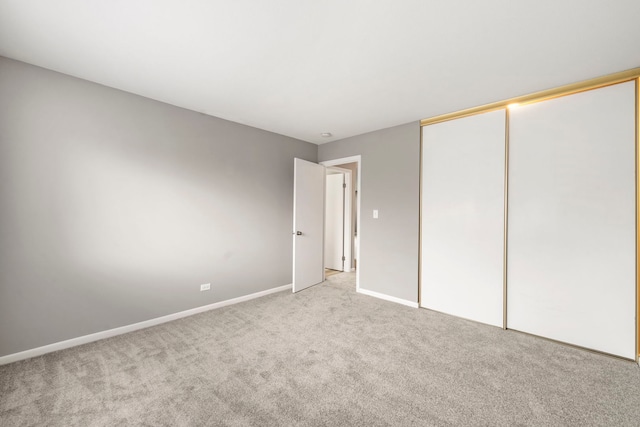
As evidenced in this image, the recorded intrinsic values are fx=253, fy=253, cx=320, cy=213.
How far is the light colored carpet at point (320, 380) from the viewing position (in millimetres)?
1599

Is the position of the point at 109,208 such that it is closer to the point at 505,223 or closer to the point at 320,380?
the point at 320,380

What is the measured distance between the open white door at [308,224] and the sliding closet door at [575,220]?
8.98ft

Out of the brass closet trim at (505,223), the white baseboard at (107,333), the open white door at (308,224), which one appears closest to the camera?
the white baseboard at (107,333)

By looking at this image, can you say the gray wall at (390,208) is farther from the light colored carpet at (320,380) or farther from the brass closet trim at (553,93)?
the light colored carpet at (320,380)

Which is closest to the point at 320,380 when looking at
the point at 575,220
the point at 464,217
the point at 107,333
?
the point at 107,333

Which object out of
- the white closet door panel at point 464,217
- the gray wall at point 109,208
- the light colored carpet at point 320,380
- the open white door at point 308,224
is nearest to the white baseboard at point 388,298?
the white closet door panel at point 464,217

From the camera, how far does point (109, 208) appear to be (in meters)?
2.59

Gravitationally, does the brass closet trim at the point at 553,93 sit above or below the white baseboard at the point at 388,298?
above

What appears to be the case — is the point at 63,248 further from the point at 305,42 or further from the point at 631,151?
the point at 631,151

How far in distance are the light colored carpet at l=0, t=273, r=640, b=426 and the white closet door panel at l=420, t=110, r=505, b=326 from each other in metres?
0.45

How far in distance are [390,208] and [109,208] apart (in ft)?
11.2

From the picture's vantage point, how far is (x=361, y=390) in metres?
1.83

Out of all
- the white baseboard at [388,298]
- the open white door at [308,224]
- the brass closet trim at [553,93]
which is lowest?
the white baseboard at [388,298]

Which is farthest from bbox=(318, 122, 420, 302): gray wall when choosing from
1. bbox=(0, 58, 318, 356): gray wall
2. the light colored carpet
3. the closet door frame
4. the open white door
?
bbox=(0, 58, 318, 356): gray wall
